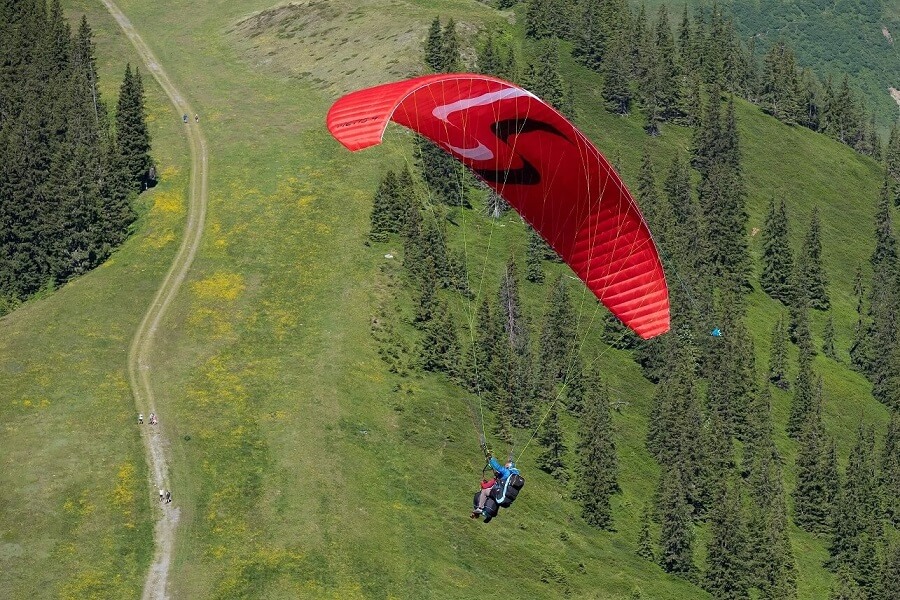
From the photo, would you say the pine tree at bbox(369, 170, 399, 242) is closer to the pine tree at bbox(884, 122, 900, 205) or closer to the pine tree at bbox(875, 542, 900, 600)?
the pine tree at bbox(875, 542, 900, 600)

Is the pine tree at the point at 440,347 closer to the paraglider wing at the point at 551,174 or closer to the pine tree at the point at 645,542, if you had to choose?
the pine tree at the point at 645,542

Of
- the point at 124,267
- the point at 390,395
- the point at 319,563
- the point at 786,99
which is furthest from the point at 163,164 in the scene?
the point at 786,99

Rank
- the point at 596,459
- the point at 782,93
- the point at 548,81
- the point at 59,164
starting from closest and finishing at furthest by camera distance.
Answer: the point at 596,459
the point at 59,164
the point at 548,81
the point at 782,93

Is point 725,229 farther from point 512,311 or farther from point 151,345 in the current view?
point 151,345

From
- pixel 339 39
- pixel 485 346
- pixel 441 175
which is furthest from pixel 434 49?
pixel 485 346

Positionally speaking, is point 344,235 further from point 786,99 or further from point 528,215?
point 786,99

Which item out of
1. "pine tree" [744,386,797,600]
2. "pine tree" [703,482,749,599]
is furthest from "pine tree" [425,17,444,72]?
"pine tree" [703,482,749,599]

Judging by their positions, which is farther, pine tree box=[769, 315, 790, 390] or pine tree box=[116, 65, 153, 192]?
pine tree box=[769, 315, 790, 390]
